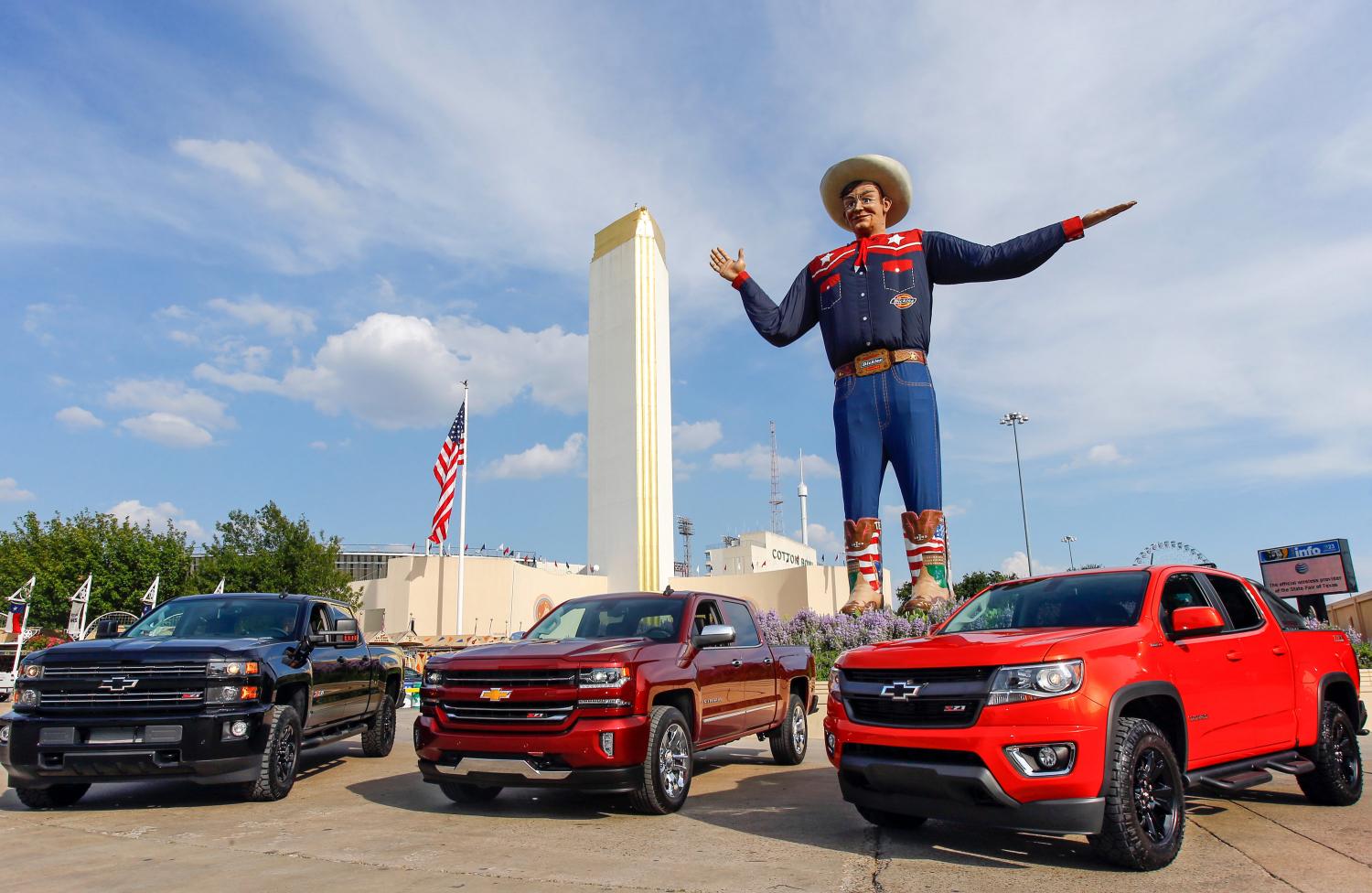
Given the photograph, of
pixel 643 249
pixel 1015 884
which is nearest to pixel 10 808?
pixel 1015 884

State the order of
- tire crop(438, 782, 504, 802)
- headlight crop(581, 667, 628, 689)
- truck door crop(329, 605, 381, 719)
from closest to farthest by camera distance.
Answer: headlight crop(581, 667, 628, 689) → tire crop(438, 782, 504, 802) → truck door crop(329, 605, 381, 719)

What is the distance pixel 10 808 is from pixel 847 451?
14.4m

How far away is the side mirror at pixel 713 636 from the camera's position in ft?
24.2

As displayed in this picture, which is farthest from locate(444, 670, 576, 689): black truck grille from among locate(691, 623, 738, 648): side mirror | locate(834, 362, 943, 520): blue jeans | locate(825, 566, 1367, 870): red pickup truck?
locate(834, 362, 943, 520): blue jeans

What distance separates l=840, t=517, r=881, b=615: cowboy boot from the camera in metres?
19.0

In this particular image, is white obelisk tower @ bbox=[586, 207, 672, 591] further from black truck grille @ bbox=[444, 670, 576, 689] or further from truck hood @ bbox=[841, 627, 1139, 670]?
truck hood @ bbox=[841, 627, 1139, 670]

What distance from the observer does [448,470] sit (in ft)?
112

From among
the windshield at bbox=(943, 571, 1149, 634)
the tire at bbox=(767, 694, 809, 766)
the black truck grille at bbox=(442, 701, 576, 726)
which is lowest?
the tire at bbox=(767, 694, 809, 766)

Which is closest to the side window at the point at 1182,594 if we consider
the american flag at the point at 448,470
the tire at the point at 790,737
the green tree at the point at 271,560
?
the tire at the point at 790,737

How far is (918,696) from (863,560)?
14.2m

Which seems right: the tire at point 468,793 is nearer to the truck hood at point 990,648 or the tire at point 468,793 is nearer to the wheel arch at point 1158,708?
the truck hood at point 990,648

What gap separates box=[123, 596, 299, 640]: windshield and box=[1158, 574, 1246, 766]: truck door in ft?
23.9

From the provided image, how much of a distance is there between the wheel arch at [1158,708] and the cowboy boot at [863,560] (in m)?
13.5

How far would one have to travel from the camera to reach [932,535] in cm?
1875
